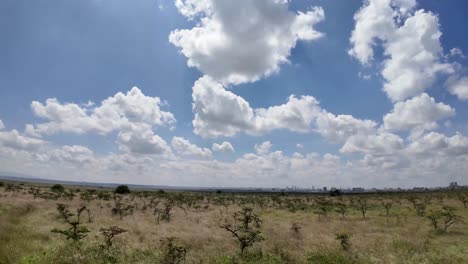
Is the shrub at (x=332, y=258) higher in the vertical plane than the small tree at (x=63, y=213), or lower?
lower

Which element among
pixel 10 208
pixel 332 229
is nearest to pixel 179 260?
pixel 332 229

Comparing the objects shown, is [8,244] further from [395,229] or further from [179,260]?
[395,229]

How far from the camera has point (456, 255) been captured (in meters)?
19.6

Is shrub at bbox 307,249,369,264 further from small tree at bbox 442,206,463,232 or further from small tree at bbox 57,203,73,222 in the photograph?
small tree at bbox 57,203,73,222

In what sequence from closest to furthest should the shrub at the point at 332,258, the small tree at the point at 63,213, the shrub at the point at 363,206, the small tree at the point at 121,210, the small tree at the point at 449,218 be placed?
the shrub at the point at 332,258 → the small tree at the point at 63,213 → the small tree at the point at 449,218 → the small tree at the point at 121,210 → the shrub at the point at 363,206

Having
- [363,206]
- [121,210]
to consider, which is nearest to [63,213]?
[121,210]

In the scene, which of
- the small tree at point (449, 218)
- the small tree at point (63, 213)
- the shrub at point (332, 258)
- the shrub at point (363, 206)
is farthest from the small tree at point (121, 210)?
the small tree at point (449, 218)

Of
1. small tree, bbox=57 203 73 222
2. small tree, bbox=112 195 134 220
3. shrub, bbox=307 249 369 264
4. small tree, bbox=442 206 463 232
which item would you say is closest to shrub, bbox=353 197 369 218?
small tree, bbox=442 206 463 232

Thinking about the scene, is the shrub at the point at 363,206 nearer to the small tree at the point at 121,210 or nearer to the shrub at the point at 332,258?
the shrub at the point at 332,258

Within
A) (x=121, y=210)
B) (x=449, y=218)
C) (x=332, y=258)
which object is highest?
(x=449, y=218)

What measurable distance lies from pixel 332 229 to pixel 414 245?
8.38 meters

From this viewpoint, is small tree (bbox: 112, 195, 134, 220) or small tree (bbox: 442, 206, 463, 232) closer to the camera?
small tree (bbox: 442, 206, 463, 232)

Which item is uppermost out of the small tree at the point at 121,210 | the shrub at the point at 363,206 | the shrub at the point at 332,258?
the shrub at the point at 363,206

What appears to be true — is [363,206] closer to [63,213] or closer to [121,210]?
[121,210]
